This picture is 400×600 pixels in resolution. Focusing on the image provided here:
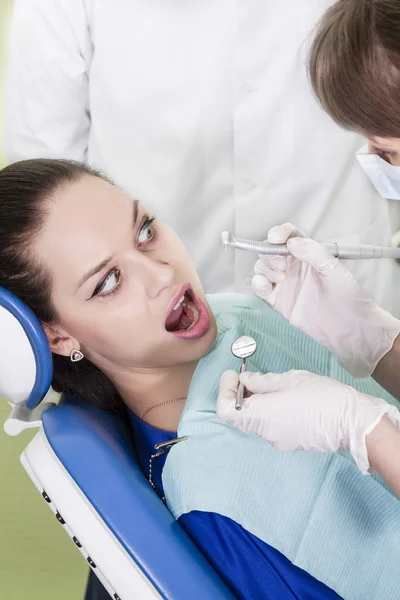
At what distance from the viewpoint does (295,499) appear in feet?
4.44

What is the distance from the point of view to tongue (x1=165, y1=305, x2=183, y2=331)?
155cm

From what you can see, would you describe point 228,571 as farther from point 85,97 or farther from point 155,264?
point 85,97

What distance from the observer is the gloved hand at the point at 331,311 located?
64.7 inches

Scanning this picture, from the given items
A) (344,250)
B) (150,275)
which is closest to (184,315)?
(150,275)

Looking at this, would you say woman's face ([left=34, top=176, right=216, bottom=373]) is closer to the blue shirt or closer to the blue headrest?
the blue headrest

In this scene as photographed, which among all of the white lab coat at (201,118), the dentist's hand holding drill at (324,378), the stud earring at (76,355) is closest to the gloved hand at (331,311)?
the dentist's hand holding drill at (324,378)

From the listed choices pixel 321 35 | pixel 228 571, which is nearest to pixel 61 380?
pixel 228 571

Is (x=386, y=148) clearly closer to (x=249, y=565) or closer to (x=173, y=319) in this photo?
→ (x=173, y=319)

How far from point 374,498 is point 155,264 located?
0.59 metres

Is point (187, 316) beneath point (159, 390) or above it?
above

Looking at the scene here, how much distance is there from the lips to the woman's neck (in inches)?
3.7

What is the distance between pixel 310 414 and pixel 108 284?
18.1 inches

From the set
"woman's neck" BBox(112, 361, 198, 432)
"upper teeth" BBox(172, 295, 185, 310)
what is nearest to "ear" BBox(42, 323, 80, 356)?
"woman's neck" BBox(112, 361, 198, 432)

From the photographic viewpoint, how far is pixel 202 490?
1.35 metres
